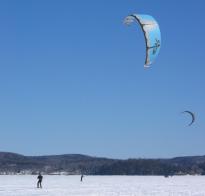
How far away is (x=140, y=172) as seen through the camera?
392 ft

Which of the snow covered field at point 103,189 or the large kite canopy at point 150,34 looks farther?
the snow covered field at point 103,189

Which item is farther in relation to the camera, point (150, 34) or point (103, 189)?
point (103, 189)

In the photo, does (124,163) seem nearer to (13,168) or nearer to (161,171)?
(161,171)

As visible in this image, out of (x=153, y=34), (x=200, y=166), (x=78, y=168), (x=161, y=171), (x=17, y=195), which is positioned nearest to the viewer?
(x=153, y=34)

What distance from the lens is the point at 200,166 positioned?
130 m

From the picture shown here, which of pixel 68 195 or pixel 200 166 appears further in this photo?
pixel 200 166

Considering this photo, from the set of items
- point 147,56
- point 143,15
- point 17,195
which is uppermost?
point 143,15

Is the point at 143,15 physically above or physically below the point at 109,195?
above

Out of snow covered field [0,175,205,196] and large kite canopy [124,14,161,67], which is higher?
large kite canopy [124,14,161,67]

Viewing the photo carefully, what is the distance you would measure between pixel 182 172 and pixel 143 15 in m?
108

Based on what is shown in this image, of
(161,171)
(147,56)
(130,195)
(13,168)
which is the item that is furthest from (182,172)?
(147,56)

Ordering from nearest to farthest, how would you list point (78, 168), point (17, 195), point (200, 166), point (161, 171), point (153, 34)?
point (153, 34) → point (17, 195) → point (161, 171) → point (200, 166) → point (78, 168)

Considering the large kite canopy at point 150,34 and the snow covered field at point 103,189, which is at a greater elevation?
the large kite canopy at point 150,34

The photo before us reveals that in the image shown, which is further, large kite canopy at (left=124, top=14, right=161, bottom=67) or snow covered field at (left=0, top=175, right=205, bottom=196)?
snow covered field at (left=0, top=175, right=205, bottom=196)
